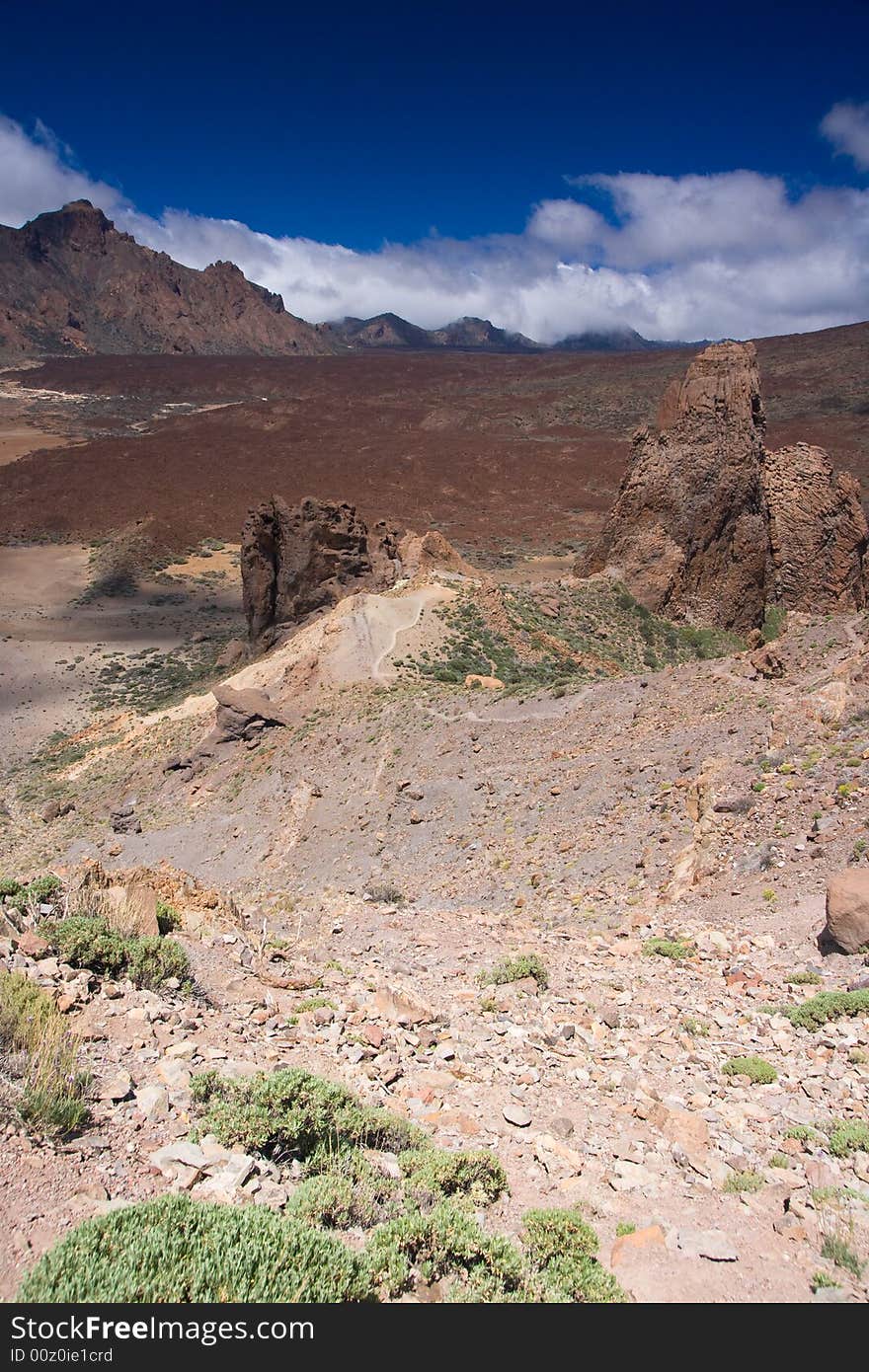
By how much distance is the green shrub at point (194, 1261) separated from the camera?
286cm

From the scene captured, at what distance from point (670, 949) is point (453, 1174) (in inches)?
142

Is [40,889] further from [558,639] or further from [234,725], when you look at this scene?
[558,639]

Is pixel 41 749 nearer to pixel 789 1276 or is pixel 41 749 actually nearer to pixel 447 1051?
pixel 447 1051

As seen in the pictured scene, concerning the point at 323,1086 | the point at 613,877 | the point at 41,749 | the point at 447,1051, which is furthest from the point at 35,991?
the point at 41,749

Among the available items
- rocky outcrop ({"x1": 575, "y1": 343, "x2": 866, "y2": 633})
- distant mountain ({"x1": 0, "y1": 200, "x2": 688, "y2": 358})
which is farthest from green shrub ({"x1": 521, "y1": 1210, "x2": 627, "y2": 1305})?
distant mountain ({"x1": 0, "y1": 200, "x2": 688, "y2": 358})

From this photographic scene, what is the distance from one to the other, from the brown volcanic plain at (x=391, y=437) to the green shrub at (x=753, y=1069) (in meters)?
40.2

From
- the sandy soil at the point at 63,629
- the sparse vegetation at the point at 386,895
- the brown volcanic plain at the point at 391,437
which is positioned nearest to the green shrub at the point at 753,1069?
the sparse vegetation at the point at 386,895

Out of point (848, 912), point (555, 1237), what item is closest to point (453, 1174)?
point (555, 1237)

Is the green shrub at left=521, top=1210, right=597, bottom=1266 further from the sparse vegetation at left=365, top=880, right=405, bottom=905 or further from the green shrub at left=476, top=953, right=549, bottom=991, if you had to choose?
the sparse vegetation at left=365, top=880, right=405, bottom=905

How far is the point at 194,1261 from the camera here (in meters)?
3.04

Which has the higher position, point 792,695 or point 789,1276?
point 792,695
